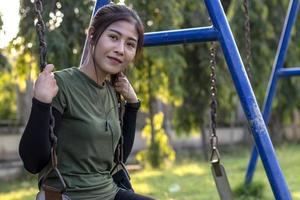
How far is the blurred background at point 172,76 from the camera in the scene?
6.34 metres

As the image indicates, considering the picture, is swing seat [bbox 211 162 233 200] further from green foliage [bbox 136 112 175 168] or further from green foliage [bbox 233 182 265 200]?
green foliage [bbox 136 112 175 168]

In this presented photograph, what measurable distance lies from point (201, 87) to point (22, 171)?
126 inches

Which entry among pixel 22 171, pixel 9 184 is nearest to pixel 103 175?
pixel 9 184

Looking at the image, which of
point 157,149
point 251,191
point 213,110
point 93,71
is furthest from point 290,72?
point 157,149

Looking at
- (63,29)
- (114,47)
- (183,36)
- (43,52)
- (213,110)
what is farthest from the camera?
(63,29)

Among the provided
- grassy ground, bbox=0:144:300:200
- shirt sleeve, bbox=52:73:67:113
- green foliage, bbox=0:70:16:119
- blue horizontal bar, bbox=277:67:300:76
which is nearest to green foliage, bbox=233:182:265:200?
grassy ground, bbox=0:144:300:200

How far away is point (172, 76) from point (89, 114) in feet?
21.4

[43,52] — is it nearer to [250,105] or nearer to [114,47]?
[114,47]

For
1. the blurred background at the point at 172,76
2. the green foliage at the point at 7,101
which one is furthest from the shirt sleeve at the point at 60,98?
the green foliage at the point at 7,101

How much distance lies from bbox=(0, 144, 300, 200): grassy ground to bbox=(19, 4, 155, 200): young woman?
135 inches

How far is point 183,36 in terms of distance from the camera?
2260 millimetres

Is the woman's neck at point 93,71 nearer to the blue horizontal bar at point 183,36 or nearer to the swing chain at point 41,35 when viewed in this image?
the swing chain at point 41,35

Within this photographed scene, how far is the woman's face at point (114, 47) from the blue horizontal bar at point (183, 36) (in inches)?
14.7

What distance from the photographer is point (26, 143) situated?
160 centimetres
